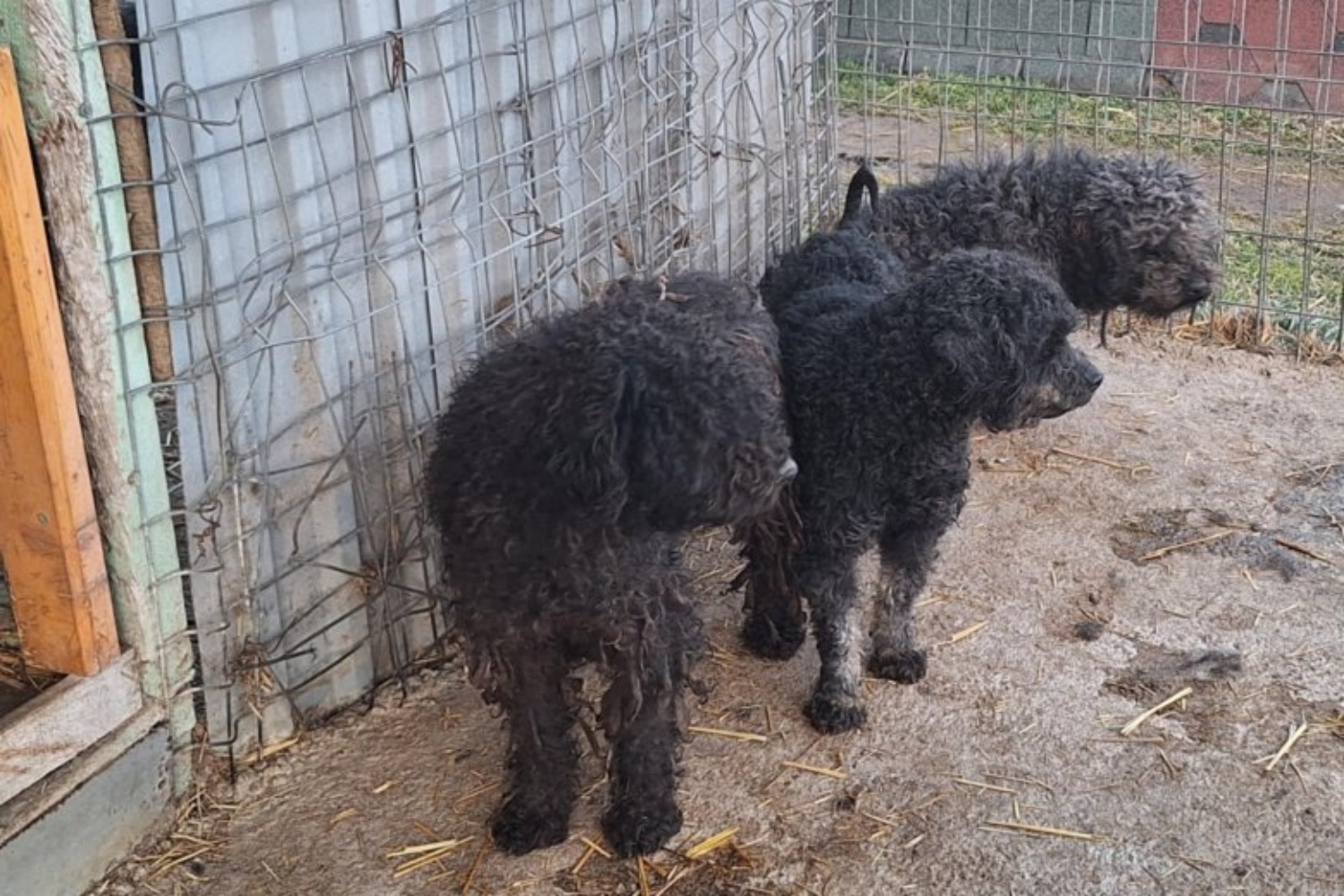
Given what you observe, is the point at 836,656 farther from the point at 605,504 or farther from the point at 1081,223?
the point at 1081,223

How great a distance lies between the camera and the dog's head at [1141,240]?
604cm

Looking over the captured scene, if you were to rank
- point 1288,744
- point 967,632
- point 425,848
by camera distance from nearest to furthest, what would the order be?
point 425,848
point 1288,744
point 967,632

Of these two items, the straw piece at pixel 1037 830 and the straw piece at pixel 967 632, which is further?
the straw piece at pixel 967 632

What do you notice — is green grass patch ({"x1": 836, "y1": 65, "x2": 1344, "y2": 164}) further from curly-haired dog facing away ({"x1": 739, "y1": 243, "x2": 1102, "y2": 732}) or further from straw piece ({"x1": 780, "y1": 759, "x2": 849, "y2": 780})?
straw piece ({"x1": 780, "y1": 759, "x2": 849, "y2": 780})

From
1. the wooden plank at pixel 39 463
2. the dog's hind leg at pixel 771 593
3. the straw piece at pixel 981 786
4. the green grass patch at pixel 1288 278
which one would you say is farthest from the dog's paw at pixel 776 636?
the green grass patch at pixel 1288 278

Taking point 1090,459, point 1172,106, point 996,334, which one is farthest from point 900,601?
point 1172,106

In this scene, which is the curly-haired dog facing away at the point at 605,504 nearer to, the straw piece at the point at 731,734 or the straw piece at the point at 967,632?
the straw piece at the point at 731,734

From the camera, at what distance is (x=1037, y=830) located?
4031 millimetres

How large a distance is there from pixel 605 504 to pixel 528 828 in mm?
1047

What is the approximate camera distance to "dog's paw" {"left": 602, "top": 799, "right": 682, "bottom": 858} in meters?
A: 3.96

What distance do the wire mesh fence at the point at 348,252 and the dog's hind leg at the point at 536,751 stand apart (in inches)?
28.2

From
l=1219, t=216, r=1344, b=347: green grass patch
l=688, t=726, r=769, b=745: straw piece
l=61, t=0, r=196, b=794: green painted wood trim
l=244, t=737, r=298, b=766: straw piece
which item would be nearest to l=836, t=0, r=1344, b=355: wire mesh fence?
l=1219, t=216, r=1344, b=347: green grass patch

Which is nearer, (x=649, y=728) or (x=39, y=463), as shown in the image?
(x=39, y=463)

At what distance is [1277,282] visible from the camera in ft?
25.0
